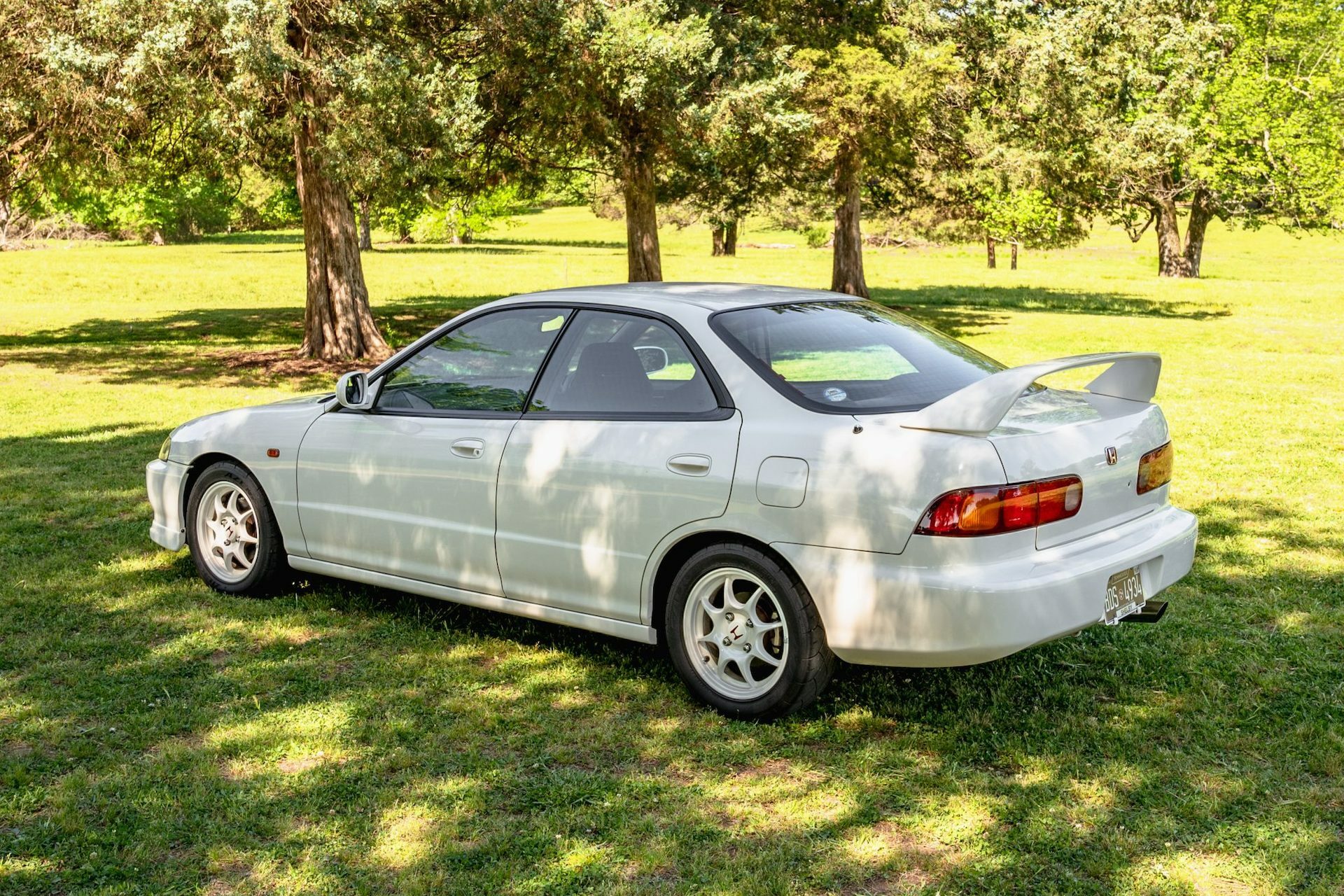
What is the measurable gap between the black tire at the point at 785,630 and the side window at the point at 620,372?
591 mm

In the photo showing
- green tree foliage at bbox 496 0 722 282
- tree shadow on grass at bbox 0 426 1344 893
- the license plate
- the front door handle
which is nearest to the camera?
tree shadow on grass at bbox 0 426 1344 893

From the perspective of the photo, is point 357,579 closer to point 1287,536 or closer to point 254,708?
point 254,708

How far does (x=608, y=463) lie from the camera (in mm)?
4812

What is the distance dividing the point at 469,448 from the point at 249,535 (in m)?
1.67

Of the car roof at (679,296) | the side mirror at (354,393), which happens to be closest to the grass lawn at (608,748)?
the side mirror at (354,393)

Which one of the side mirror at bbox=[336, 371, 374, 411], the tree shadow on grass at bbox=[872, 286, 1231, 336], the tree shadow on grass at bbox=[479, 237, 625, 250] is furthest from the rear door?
the tree shadow on grass at bbox=[479, 237, 625, 250]

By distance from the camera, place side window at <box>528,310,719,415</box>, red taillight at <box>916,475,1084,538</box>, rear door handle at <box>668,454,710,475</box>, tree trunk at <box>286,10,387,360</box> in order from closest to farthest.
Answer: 1. red taillight at <box>916,475,1084,538</box>
2. rear door handle at <box>668,454,710,475</box>
3. side window at <box>528,310,719,415</box>
4. tree trunk at <box>286,10,387,360</box>

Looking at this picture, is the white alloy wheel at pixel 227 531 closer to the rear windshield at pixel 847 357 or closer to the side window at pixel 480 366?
the side window at pixel 480 366

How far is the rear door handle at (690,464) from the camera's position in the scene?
14.9 feet

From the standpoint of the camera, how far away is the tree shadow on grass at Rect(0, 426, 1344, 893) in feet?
11.9

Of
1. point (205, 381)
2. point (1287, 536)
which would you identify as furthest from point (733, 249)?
point (1287, 536)

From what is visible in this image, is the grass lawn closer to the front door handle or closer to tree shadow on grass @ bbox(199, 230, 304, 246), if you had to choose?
the front door handle

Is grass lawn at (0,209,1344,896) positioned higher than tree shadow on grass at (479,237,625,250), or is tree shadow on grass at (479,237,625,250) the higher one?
tree shadow on grass at (479,237,625,250)

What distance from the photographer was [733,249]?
5719cm
